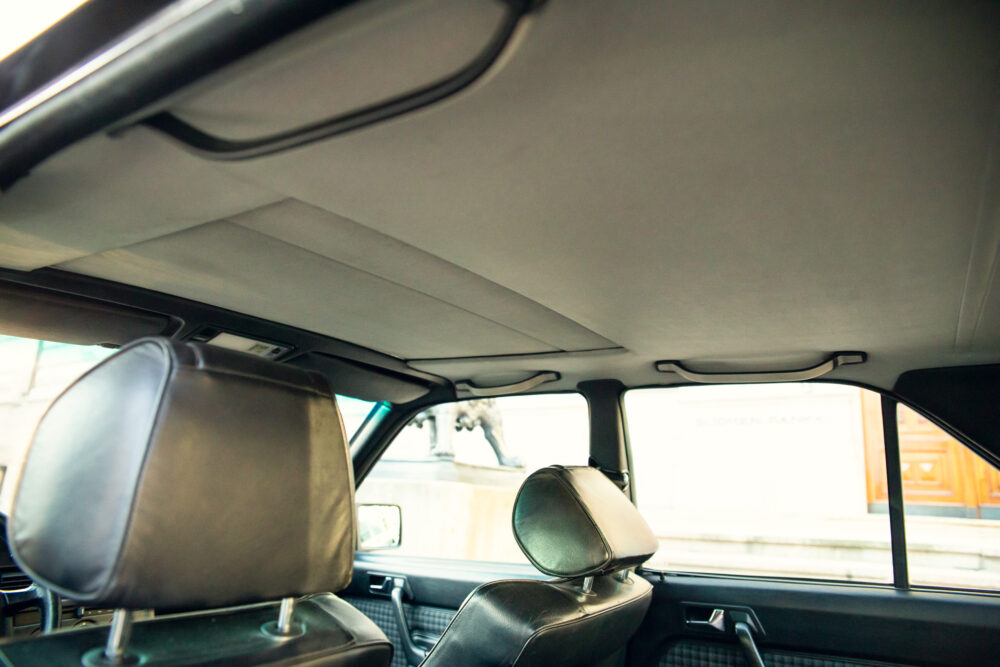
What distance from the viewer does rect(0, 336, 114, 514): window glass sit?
2.33 metres

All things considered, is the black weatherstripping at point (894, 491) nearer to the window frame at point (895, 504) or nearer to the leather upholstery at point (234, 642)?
the window frame at point (895, 504)

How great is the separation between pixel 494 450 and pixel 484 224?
9.21 feet

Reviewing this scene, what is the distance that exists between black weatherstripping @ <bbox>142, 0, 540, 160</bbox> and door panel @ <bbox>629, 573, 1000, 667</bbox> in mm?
2750

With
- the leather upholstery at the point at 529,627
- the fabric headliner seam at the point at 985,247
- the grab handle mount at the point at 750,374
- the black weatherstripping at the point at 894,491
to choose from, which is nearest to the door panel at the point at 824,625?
the black weatherstripping at the point at 894,491

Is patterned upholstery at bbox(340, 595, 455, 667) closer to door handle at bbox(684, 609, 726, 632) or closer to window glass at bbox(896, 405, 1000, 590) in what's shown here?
door handle at bbox(684, 609, 726, 632)

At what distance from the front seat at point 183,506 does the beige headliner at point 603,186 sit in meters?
0.53

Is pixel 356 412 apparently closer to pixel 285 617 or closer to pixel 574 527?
pixel 574 527

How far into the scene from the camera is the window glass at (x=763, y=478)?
335 centimetres

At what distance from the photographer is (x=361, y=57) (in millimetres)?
1153

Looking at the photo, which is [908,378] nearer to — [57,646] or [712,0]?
[712,0]

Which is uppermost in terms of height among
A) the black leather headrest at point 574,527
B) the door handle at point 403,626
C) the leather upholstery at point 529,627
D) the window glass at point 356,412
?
the window glass at point 356,412

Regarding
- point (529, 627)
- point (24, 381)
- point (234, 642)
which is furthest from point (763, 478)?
point (24, 381)

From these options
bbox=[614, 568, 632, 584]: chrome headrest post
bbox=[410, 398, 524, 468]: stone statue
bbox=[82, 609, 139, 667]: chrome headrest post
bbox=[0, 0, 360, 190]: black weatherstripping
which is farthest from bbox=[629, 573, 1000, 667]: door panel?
bbox=[0, 0, 360, 190]: black weatherstripping

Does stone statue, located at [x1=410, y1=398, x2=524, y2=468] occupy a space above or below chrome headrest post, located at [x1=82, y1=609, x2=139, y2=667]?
above
